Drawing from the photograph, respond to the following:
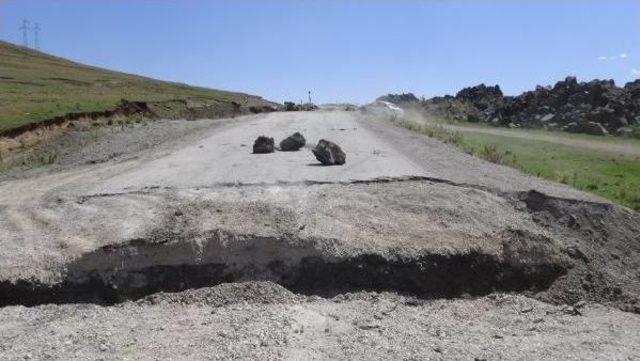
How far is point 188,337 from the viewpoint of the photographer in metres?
6.43

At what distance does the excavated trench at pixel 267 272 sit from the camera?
7711 millimetres

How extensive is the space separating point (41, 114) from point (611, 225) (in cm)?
2359

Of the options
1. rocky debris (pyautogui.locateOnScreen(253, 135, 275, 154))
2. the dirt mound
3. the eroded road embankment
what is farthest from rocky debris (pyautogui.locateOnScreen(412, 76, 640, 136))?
the dirt mound

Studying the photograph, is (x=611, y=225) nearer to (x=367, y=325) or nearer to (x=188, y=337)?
(x=367, y=325)

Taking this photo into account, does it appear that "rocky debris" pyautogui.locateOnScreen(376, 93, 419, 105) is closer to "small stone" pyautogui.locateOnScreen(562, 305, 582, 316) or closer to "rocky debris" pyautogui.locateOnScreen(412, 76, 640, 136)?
"rocky debris" pyautogui.locateOnScreen(412, 76, 640, 136)

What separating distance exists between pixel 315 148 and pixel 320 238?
5.70 m

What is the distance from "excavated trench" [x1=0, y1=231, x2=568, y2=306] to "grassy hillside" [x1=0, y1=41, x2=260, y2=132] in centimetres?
1868

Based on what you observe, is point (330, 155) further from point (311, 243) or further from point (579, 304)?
point (579, 304)

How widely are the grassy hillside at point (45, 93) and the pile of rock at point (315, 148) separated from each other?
12741mm

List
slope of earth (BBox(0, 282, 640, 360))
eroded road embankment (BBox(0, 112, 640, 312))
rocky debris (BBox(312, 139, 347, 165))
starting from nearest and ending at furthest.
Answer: slope of earth (BBox(0, 282, 640, 360)), eroded road embankment (BBox(0, 112, 640, 312)), rocky debris (BBox(312, 139, 347, 165))

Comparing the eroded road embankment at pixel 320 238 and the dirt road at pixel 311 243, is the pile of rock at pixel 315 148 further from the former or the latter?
the dirt road at pixel 311 243

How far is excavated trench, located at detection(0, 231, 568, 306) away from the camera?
7.71 meters

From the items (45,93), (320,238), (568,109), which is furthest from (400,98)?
(320,238)

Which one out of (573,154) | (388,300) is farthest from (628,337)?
(573,154)
